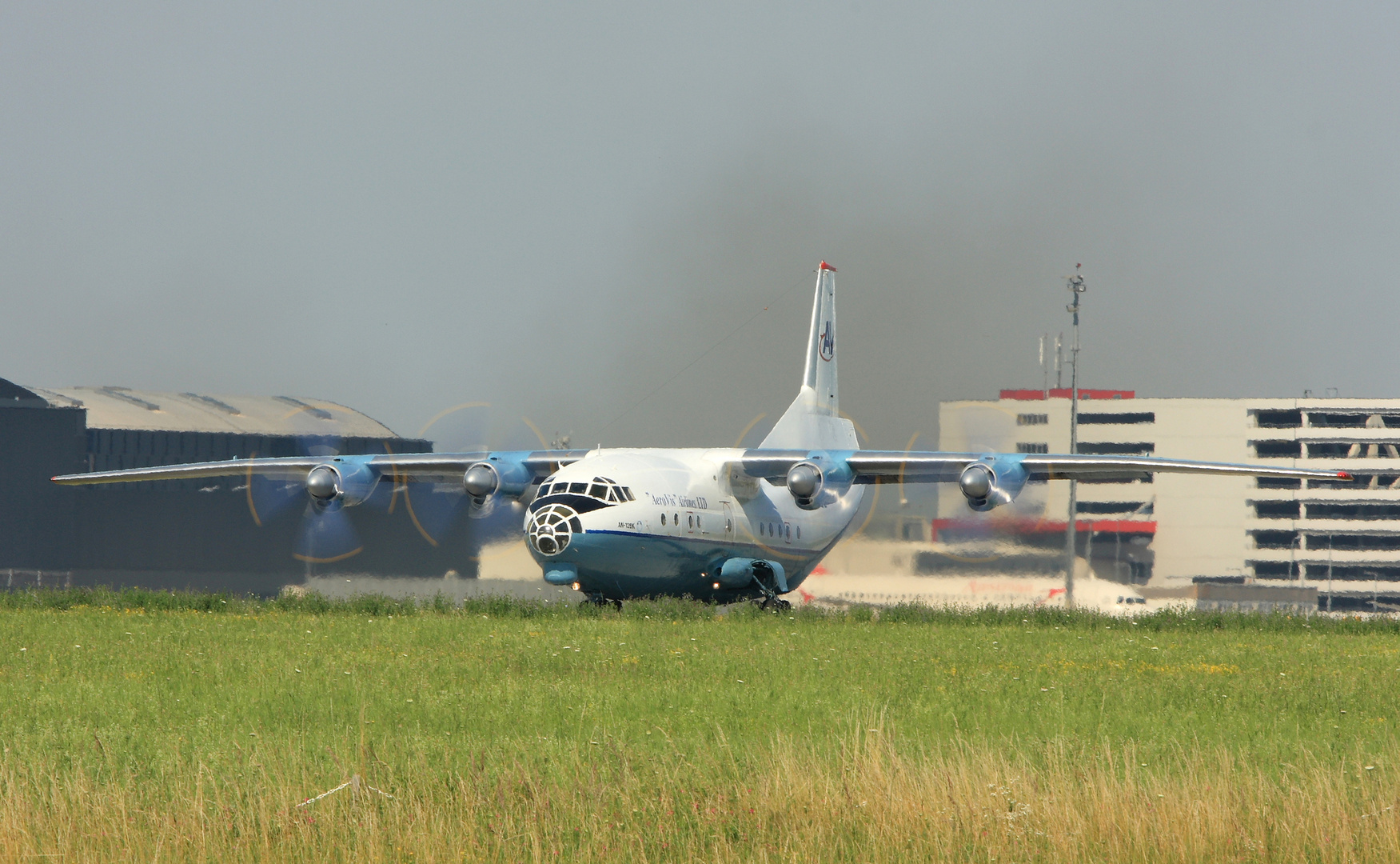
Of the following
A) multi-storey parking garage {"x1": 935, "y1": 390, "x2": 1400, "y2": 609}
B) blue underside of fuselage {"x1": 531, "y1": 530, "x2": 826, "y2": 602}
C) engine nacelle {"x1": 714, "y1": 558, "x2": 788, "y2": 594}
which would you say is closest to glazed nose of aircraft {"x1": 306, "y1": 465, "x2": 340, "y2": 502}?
blue underside of fuselage {"x1": 531, "y1": 530, "x2": 826, "y2": 602}

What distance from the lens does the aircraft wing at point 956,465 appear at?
2898 cm

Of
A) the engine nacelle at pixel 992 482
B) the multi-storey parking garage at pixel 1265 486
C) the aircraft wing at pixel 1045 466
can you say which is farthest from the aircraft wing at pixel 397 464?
the multi-storey parking garage at pixel 1265 486

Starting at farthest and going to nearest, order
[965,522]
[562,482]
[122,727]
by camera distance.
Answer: [965,522]
[562,482]
[122,727]

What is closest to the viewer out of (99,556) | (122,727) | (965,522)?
(122,727)

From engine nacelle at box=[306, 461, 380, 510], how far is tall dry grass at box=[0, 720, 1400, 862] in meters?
23.6

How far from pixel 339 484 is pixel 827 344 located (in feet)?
49.3

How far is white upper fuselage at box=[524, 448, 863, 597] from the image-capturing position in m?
28.1

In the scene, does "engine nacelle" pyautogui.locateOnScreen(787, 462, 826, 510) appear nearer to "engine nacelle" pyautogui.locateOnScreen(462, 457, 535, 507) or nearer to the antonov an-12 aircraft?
the antonov an-12 aircraft

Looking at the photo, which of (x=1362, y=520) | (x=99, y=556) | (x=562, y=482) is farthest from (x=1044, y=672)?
(x=1362, y=520)

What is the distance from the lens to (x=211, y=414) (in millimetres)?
63656

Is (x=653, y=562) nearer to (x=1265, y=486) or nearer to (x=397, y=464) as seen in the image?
(x=397, y=464)

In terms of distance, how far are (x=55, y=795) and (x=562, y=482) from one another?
20694 millimetres

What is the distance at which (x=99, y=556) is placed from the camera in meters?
54.1

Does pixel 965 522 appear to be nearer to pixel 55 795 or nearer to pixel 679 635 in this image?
pixel 679 635
